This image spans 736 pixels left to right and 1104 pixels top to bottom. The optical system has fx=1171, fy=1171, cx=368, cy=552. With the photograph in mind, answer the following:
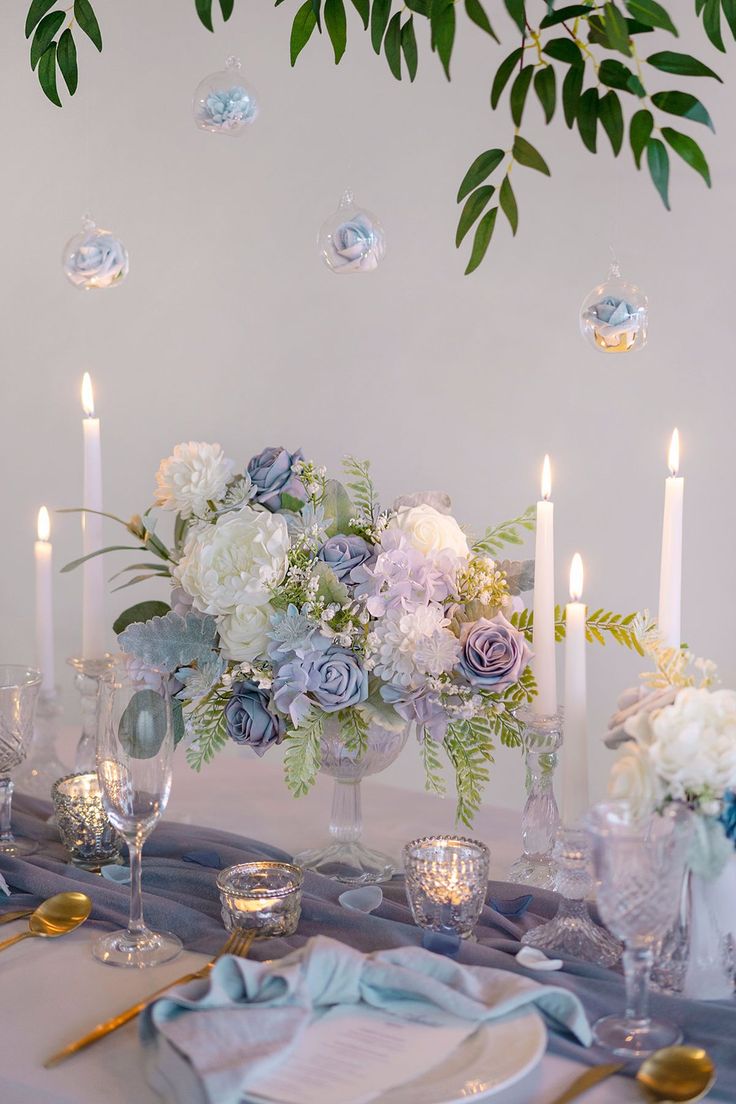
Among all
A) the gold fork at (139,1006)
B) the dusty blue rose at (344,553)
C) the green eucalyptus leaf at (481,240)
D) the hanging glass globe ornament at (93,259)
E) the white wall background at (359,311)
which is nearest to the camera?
the gold fork at (139,1006)

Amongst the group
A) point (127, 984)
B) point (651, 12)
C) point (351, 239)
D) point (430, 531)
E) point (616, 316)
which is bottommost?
point (127, 984)

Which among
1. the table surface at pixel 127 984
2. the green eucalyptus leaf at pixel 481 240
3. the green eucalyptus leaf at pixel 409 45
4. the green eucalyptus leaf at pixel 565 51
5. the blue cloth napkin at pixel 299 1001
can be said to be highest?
the green eucalyptus leaf at pixel 409 45

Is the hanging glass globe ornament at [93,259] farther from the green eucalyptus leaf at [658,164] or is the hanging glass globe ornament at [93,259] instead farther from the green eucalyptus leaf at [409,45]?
the green eucalyptus leaf at [658,164]

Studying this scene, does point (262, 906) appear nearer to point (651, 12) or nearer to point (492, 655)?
point (492, 655)

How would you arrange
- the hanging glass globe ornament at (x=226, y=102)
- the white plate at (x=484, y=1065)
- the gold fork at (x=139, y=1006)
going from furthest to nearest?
the hanging glass globe ornament at (x=226, y=102), the gold fork at (x=139, y=1006), the white plate at (x=484, y=1065)

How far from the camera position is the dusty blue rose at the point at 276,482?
127 centimetres

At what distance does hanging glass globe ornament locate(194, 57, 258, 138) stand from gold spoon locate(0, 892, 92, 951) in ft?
3.10

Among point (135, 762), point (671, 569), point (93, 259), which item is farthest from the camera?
point (93, 259)

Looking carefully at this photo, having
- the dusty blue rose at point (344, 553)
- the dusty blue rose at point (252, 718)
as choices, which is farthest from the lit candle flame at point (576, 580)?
the dusty blue rose at point (252, 718)

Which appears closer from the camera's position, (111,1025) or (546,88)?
(111,1025)

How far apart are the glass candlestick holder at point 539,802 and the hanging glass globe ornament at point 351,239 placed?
64cm

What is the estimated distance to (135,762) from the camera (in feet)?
3.43

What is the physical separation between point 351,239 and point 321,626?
569 millimetres

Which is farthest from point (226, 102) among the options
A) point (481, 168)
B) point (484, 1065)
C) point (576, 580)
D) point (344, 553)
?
point (484, 1065)
